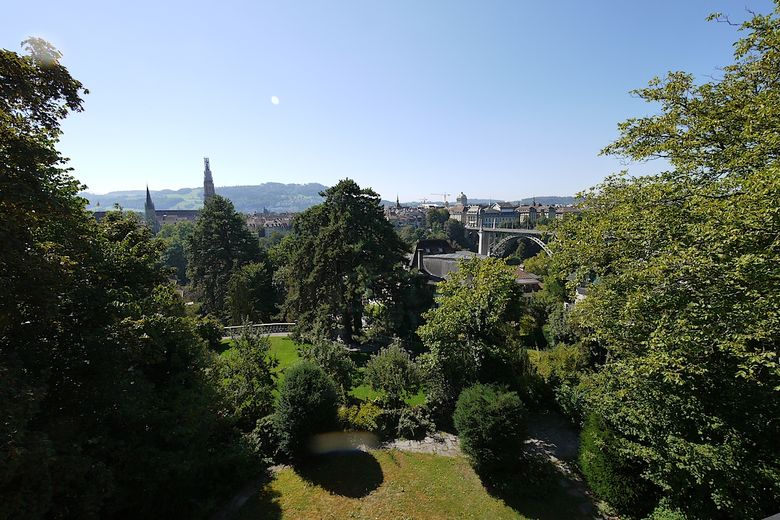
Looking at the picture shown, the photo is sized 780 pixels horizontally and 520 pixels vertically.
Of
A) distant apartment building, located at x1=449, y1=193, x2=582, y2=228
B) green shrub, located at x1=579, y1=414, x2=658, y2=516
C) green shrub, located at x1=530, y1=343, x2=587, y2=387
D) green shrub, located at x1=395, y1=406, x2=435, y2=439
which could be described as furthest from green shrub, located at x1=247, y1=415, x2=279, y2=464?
distant apartment building, located at x1=449, y1=193, x2=582, y2=228

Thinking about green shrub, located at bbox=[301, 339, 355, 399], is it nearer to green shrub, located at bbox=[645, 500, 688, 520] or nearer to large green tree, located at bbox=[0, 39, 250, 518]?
large green tree, located at bbox=[0, 39, 250, 518]

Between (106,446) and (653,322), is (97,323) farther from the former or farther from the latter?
(653,322)

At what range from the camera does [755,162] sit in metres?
9.03

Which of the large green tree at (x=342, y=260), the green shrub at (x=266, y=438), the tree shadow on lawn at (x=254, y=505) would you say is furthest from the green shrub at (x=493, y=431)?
the large green tree at (x=342, y=260)

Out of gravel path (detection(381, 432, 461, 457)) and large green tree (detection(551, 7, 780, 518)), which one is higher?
large green tree (detection(551, 7, 780, 518))

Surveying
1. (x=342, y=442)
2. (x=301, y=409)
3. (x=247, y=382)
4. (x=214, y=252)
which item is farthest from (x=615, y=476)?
(x=214, y=252)

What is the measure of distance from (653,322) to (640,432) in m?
3.29

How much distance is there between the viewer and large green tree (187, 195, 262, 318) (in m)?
36.1

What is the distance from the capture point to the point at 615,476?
1145 centimetres

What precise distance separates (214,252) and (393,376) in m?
27.2

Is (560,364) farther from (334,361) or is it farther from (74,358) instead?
(74,358)

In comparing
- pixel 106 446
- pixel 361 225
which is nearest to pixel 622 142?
pixel 361 225

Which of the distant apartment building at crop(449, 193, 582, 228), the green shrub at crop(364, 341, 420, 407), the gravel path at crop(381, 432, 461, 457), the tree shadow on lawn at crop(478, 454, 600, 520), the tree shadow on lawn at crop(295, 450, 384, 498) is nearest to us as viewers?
the tree shadow on lawn at crop(478, 454, 600, 520)

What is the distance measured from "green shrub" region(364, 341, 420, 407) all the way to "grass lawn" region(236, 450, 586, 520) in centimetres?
299
